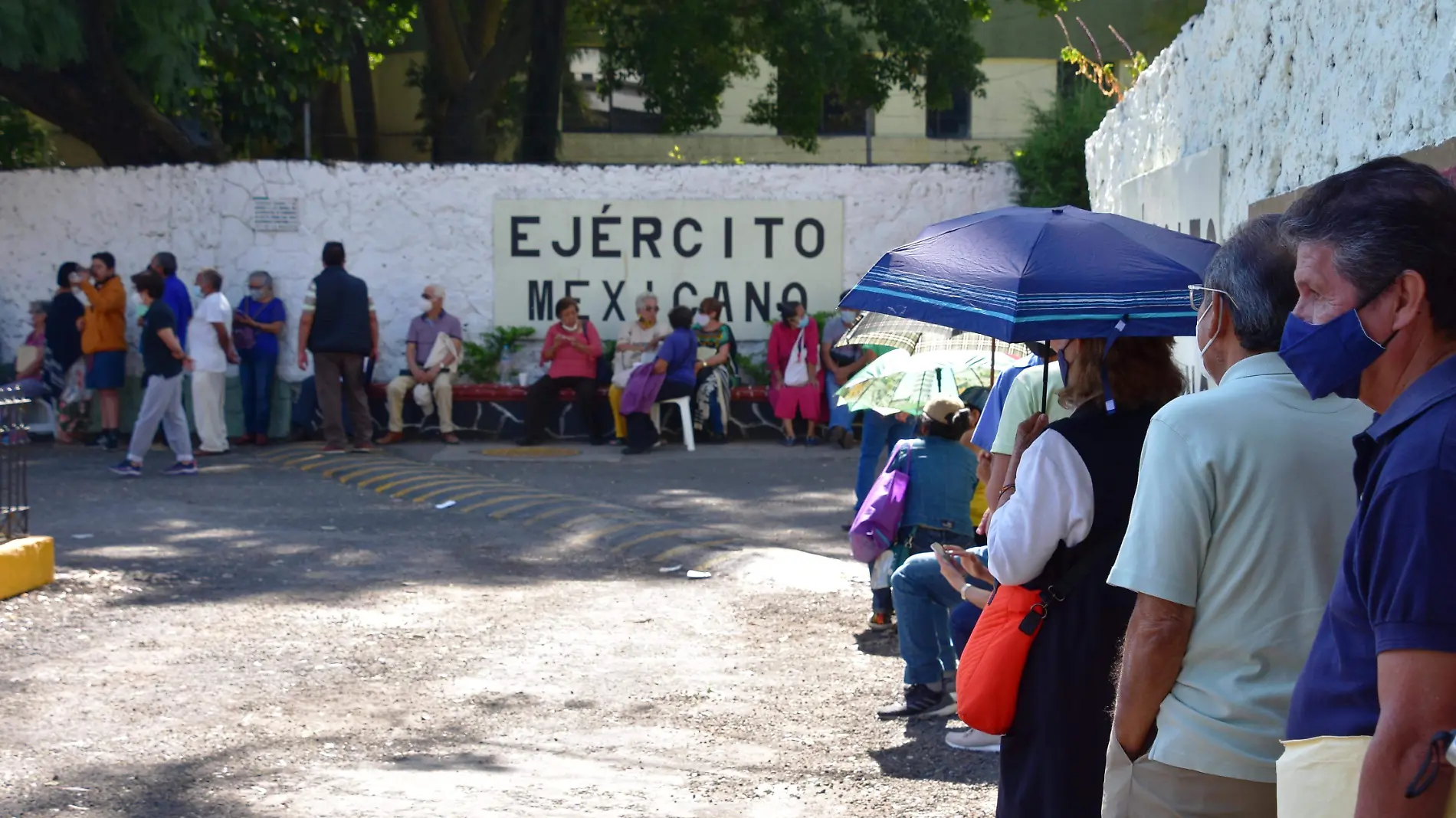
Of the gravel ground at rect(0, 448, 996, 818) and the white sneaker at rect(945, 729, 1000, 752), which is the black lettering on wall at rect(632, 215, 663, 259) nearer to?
the gravel ground at rect(0, 448, 996, 818)

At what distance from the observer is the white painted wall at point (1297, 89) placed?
395 centimetres

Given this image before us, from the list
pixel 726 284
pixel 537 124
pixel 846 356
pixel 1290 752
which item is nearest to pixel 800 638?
pixel 1290 752

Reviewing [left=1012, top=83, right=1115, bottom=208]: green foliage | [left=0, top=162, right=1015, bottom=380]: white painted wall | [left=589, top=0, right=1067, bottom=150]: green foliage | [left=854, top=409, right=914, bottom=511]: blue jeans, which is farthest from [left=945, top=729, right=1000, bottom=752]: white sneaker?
[left=589, top=0, right=1067, bottom=150]: green foliage

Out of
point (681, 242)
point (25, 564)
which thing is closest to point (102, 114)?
point (681, 242)

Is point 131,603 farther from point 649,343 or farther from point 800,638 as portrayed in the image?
point 649,343

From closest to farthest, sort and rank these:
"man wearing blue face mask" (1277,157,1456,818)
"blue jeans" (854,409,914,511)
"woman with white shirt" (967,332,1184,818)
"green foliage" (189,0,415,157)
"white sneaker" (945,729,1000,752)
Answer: "man wearing blue face mask" (1277,157,1456,818) < "woman with white shirt" (967,332,1184,818) < "white sneaker" (945,729,1000,752) < "blue jeans" (854,409,914,511) < "green foliage" (189,0,415,157)

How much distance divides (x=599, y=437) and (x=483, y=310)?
211 centimetres

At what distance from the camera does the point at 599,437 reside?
1487cm

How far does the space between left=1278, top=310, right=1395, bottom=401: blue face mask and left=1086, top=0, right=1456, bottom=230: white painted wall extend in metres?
1.97

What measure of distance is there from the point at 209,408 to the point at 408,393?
1947mm

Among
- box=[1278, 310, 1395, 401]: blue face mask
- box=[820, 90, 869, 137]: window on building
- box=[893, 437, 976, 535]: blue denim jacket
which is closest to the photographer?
box=[1278, 310, 1395, 401]: blue face mask

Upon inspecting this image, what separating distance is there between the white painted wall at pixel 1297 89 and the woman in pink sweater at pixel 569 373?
7797 millimetres

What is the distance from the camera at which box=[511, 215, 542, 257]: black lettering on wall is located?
51.8 ft

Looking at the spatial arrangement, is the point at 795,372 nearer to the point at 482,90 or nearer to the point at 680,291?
the point at 680,291
